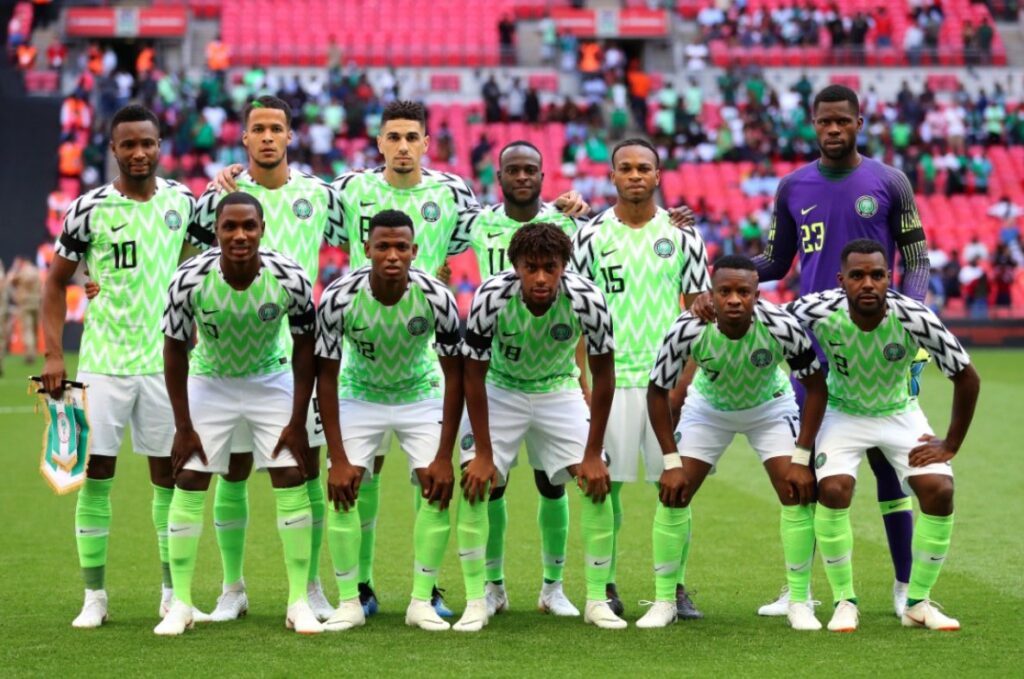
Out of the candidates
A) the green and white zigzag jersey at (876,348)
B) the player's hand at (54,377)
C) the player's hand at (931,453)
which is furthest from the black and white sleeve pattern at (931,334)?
the player's hand at (54,377)

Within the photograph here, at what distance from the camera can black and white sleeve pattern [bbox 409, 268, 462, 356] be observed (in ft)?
25.8

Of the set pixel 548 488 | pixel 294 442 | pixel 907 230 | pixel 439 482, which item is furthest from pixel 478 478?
pixel 907 230

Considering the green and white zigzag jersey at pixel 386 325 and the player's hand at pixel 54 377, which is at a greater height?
the green and white zigzag jersey at pixel 386 325

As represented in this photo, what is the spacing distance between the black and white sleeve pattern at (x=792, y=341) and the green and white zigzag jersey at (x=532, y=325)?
84 centimetres

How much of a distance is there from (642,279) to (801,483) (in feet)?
4.72

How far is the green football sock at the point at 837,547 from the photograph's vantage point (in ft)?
25.7

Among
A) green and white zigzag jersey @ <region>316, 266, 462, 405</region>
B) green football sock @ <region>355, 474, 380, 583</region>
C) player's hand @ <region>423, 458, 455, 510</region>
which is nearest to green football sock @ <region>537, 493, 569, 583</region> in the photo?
player's hand @ <region>423, 458, 455, 510</region>

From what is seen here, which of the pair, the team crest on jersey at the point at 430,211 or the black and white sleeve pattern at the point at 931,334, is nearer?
the black and white sleeve pattern at the point at 931,334

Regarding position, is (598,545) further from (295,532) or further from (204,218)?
(204,218)

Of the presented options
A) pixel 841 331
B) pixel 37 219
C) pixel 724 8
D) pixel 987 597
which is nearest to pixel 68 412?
pixel 841 331

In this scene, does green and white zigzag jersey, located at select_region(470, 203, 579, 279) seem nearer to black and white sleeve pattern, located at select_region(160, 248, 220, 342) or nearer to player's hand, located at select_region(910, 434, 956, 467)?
black and white sleeve pattern, located at select_region(160, 248, 220, 342)

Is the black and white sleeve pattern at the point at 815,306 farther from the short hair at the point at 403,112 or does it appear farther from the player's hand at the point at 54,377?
the player's hand at the point at 54,377

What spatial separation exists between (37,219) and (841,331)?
94.8 ft

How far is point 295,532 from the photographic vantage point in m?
7.86
